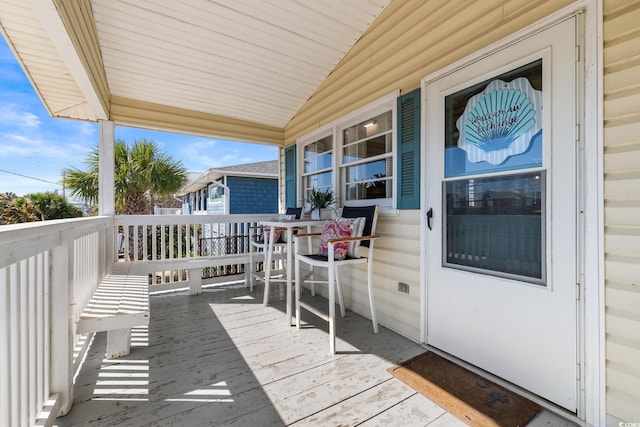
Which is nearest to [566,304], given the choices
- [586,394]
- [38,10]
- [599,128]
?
[586,394]

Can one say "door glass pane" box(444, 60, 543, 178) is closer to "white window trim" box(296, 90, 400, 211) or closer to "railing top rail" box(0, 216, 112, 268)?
"white window trim" box(296, 90, 400, 211)

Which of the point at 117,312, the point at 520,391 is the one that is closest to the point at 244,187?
the point at 117,312

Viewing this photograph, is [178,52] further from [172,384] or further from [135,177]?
[135,177]

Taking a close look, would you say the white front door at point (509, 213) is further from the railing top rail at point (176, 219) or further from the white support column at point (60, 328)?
the railing top rail at point (176, 219)

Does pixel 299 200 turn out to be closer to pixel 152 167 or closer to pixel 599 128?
pixel 599 128

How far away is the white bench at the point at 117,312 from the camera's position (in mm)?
1836

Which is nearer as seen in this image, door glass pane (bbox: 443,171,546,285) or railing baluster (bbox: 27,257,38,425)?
railing baluster (bbox: 27,257,38,425)

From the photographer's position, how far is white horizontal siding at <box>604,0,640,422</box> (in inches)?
54.7

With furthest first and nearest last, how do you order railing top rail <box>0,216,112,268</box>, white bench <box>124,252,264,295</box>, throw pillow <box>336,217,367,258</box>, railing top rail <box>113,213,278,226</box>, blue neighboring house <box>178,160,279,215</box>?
blue neighboring house <box>178,160,279,215</box>, railing top rail <box>113,213,278,226</box>, white bench <box>124,252,264,295</box>, throw pillow <box>336,217,367,258</box>, railing top rail <box>0,216,112,268</box>

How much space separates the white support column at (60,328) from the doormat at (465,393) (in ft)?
6.70

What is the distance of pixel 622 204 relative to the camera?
1.43m

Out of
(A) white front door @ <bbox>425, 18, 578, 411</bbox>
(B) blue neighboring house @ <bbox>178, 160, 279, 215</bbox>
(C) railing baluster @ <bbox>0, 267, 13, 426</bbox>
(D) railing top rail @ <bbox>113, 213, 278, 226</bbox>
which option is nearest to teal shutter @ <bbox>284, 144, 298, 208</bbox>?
(D) railing top rail @ <bbox>113, 213, 278, 226</bbox>

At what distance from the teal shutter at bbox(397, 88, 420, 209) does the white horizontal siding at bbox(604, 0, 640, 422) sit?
1241 mm

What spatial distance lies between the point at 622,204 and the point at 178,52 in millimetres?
3971
